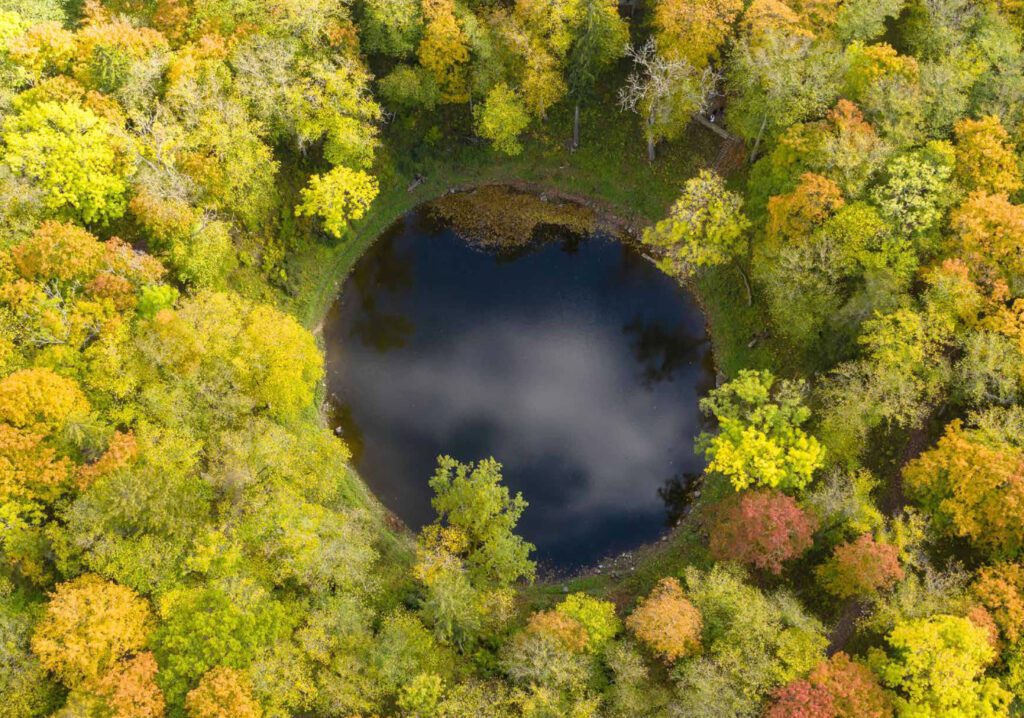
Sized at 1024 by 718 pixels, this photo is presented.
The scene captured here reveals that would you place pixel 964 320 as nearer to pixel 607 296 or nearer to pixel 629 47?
pixel 607 296

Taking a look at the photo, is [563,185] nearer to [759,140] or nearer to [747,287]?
[759,140]

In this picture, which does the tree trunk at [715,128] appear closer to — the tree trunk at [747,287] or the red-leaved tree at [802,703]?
the tree trunk at [747,287]

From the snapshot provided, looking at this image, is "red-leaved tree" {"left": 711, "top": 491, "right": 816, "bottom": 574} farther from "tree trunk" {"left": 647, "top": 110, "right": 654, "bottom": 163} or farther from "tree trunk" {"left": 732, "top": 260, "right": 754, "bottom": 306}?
"tree trunk" {"left": 647, "top": 110, "right": 654, "bottom": 163}

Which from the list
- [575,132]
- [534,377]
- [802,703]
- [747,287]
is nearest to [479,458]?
[534,377]

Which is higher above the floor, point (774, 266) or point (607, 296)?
point (607, 296)

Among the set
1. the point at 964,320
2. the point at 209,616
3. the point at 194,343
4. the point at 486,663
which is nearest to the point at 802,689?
the point at 486,663
